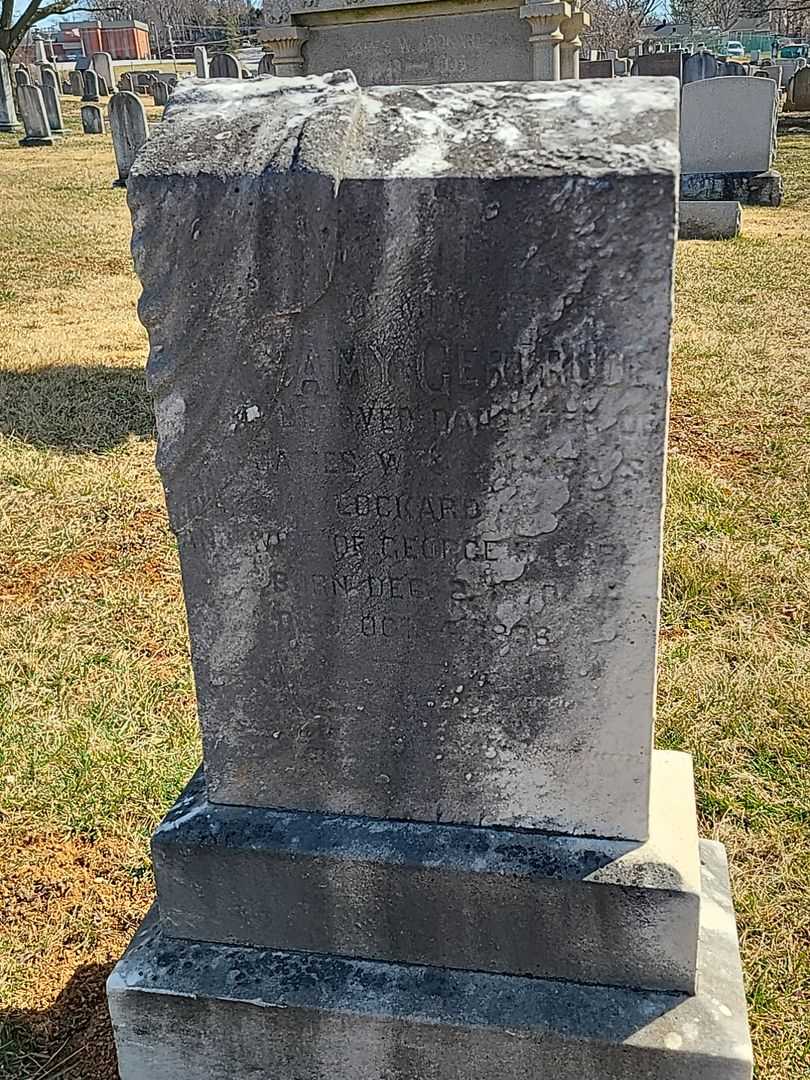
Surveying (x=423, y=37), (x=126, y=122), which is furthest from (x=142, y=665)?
(x=126, y=122)

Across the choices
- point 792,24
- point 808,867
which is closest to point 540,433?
point 808,867

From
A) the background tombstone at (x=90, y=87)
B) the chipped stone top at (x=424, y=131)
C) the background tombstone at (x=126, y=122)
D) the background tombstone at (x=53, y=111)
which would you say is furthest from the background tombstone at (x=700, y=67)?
the background tombstone at (x=90, y=87)

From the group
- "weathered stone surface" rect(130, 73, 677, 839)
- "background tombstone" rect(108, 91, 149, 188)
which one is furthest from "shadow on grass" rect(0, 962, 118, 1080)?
"background tombstone" rect(108, 91, 149, 188)

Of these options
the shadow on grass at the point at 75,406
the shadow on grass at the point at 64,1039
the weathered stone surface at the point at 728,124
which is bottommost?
the shadow on grass at the point at 64,1039

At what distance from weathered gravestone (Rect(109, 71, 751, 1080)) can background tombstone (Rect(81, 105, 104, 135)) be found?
23.0 meters

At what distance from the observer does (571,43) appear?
21.0ft

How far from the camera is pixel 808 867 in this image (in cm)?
266

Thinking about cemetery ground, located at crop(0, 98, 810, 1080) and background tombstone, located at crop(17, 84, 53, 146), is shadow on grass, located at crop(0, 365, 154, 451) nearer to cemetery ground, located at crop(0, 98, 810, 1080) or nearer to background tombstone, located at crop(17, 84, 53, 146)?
cemetery ground, located at crop(0, 98, 810, 1080)

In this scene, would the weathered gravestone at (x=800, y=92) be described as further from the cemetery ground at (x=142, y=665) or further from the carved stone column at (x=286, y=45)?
the carved stone column at (x=286, y=45)

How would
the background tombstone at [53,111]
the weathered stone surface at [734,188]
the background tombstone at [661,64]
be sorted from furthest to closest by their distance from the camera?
the background tombstone at [53,111] → the background tombstone at [661,64] → the weathered stone surface at [734,188]

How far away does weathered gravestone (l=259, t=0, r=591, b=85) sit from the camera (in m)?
5.93

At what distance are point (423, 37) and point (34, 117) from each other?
17143 mm

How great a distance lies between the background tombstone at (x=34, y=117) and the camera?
20.3 meters

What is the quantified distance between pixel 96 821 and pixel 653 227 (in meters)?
2.26
